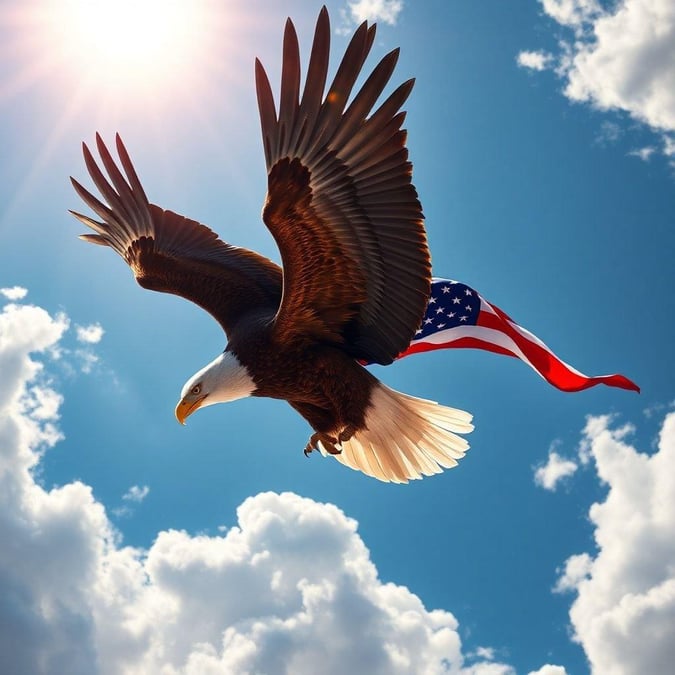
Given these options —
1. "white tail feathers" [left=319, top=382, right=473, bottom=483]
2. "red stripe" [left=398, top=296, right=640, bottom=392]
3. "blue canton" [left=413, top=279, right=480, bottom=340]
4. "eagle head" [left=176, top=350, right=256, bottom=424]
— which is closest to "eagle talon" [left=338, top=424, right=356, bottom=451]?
"white tail feathers" [left=319, top=382, right=473, bottom=483]

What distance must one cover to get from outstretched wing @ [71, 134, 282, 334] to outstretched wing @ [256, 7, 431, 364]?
973 mm

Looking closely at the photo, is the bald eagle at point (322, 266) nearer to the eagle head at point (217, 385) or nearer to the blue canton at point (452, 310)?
the eagle head at point (217, 385)

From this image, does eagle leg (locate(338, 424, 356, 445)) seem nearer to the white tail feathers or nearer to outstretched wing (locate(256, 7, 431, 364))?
the white tail feathers

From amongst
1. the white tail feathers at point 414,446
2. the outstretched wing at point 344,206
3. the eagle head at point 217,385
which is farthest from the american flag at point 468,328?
the eagle head at point 217,385

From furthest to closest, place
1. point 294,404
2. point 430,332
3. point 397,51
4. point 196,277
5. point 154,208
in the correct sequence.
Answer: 1. point 430,332
2. point 154,208
3. point 196,277
4. point 294,404
5. point 397,51

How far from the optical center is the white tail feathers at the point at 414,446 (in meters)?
6.46

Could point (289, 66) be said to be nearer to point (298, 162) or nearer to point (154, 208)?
point (298, 162)

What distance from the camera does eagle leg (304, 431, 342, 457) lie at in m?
6.08

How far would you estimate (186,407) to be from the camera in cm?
553

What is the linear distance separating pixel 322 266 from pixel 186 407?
145cm

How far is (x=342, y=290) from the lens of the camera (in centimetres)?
524

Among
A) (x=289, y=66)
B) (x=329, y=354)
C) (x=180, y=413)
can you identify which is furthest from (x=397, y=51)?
(x=180, y=413)

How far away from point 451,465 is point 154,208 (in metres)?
3.60

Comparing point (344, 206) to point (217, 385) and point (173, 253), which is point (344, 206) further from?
point (173, 253)
